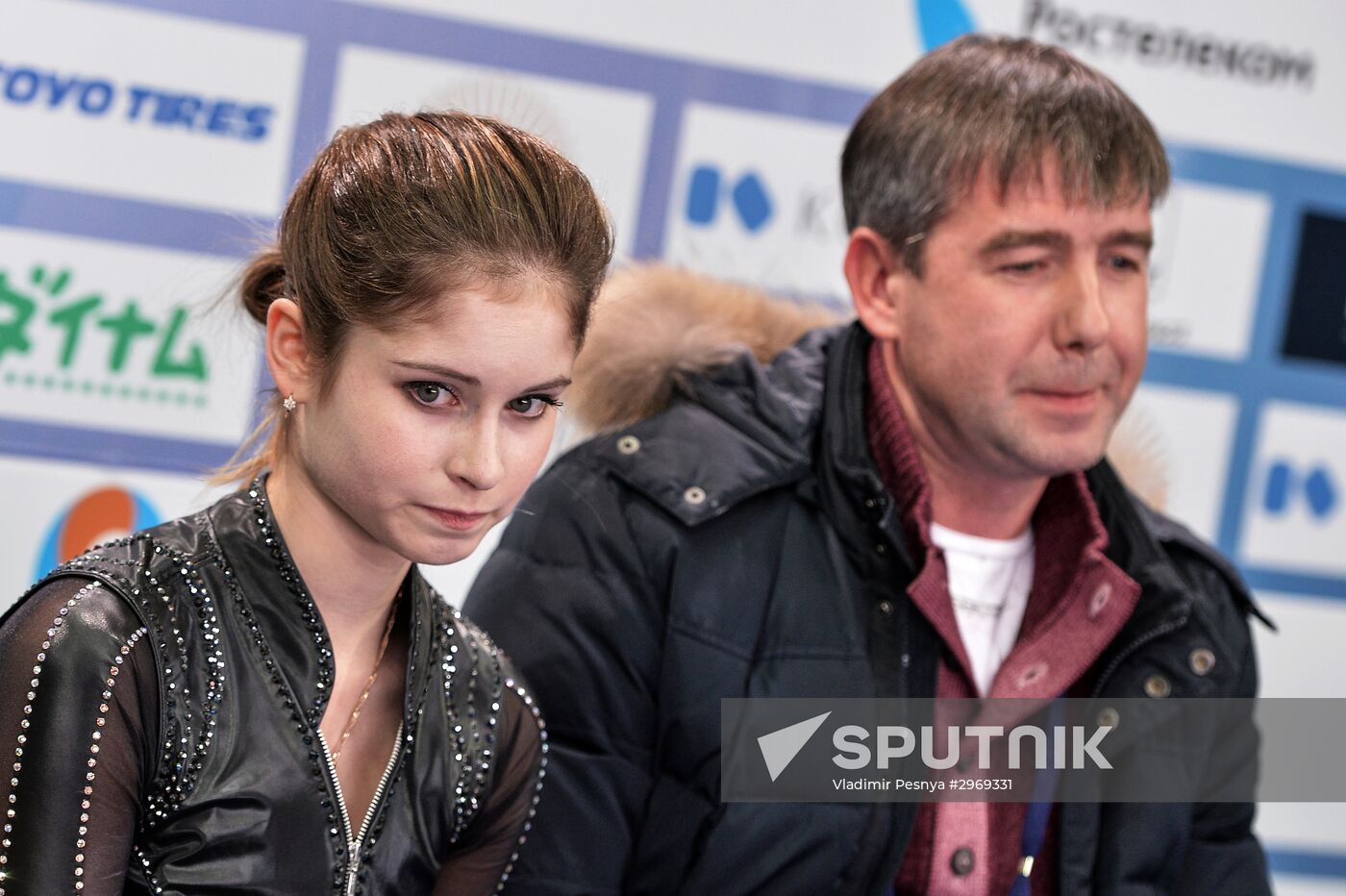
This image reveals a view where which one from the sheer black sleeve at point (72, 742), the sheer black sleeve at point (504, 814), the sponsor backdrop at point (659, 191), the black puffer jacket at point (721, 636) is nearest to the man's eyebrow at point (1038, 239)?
the black puffer jacket at point (721, 636)

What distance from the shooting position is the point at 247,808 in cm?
129

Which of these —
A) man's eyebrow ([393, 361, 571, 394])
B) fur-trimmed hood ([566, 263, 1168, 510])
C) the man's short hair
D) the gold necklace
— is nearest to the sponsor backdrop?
fur-trimmed hood ([566, 263, 1168, 510])

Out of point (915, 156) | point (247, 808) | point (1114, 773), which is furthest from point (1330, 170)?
point (247, 808)

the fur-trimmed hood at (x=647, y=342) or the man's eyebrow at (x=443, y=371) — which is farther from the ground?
the fur-trimmed hood at (x=647, y=342)

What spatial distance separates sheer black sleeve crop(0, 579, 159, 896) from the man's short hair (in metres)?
1.12

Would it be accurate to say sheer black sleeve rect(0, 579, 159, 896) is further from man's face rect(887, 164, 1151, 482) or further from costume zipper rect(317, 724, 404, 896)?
man's face rect(887, 164, 1151, 482)

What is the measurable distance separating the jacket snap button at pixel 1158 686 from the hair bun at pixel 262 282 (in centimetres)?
115

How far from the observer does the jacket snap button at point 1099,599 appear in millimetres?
1955

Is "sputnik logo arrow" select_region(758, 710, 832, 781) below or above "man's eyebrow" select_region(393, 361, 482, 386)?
below

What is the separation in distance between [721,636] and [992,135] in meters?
0.69

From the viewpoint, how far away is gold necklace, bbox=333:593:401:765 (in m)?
1.39

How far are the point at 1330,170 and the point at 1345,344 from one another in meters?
0.31

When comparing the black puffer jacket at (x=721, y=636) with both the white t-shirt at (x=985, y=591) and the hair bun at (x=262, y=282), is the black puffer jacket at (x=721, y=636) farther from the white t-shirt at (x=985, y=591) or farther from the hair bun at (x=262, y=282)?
the hair bun at (x=262, y=282)

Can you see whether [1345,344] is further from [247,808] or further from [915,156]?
[247,808]
